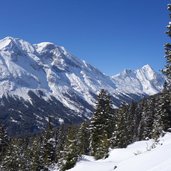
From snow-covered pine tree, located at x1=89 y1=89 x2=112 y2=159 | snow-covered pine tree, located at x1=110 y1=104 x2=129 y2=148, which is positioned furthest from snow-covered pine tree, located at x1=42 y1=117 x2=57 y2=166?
snow-covered pine tree, located at x1=110 y1=104 x2=129 y2=148

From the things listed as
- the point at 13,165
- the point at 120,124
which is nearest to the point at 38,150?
the point at 13,165

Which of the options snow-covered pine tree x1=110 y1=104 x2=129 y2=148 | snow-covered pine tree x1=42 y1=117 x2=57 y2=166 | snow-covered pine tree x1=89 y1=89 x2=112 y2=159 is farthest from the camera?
snow-covered pine tree x1=110 y1=104 x2=129 y2=148

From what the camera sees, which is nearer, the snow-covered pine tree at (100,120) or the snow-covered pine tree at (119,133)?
the snow-covered pine tree at (100,120)

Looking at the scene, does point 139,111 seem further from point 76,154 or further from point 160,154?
point 160,154

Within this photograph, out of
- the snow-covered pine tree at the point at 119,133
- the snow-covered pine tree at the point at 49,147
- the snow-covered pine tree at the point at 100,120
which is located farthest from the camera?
→ the snow-covered pine tree at the point at 119,133

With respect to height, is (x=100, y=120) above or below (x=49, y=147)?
below

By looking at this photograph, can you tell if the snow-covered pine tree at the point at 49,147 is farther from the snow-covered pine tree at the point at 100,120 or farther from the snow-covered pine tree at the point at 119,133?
the snow-covered pine tree at the point at 119,133

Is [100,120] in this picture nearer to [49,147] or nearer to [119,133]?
[119,133]

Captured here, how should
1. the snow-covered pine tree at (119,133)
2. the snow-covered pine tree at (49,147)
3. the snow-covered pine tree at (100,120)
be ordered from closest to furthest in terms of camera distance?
the snow-covered pine tree at (100,120), the snow-covered pine tree at (49,147), the snow-covered pine tree at (119,133)

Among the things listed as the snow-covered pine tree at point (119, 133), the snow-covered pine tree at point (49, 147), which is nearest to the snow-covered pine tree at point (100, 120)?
the snow-covered pine tree at point (119, 133)

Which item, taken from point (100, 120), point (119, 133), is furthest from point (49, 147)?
point (119, 133)

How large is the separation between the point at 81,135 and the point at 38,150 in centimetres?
2215

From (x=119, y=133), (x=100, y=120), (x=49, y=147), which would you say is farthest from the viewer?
(x=49, y=147)

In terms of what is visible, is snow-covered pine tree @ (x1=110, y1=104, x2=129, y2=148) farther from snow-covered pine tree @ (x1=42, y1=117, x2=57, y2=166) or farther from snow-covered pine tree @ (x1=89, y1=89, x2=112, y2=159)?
snow-covered pine tree @ (x1=42, y1=117, x2=57, y2=166)
